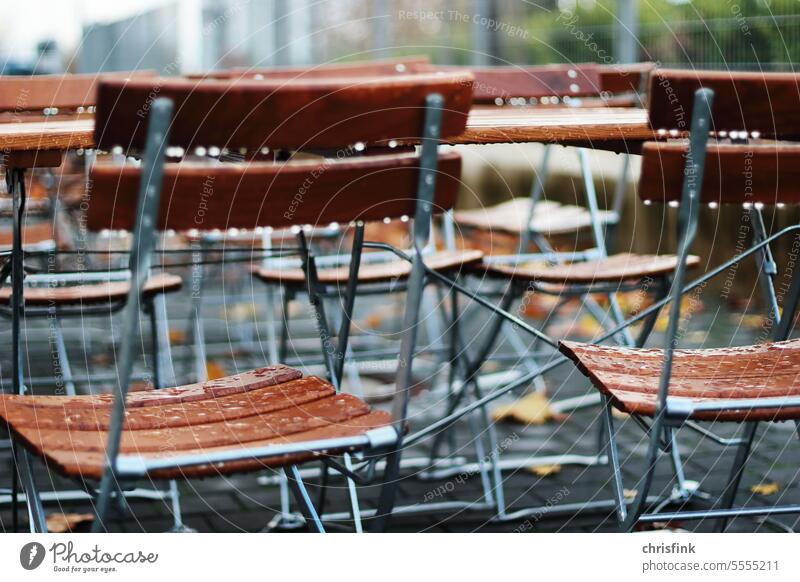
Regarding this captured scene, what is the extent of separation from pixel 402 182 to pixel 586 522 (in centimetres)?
162

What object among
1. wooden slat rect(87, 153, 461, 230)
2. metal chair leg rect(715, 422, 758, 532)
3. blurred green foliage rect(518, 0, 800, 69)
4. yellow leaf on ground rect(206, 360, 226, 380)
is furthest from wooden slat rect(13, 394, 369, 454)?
blurred green foliage rect(518, 0, 800, 69)

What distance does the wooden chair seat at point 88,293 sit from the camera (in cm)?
326

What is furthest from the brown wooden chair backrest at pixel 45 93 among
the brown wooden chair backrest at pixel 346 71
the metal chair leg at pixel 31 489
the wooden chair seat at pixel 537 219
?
the metal chair leg at pixel 31 489

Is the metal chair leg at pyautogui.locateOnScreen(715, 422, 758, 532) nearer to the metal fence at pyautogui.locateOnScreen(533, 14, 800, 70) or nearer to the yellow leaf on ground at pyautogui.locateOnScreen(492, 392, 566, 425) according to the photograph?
the yellow leaf on ground at pyautogui.locateOnScreen(492, 392, 566, 425)

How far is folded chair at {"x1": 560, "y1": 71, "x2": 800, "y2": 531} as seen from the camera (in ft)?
5.98

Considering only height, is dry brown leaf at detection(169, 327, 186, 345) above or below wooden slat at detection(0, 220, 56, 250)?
below

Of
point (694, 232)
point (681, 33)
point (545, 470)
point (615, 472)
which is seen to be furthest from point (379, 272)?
point (681, 33)

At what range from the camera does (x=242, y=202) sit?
66.6 inches

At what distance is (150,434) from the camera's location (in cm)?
192

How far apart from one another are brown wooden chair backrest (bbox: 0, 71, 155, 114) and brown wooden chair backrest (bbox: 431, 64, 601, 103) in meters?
1.18
